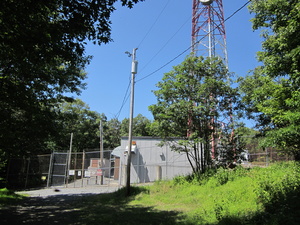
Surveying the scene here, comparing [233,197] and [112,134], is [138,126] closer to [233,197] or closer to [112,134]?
[112,134]

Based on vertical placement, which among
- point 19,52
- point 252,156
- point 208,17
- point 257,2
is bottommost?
point 252,156

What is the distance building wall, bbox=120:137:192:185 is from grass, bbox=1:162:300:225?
7.26 metres

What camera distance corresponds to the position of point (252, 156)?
18.5 metres

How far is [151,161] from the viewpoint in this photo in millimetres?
20344

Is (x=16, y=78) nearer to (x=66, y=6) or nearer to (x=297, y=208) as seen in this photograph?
(x=66, y=6)

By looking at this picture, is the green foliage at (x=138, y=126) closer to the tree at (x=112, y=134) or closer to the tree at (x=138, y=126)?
the tree at (x=138, y=126)

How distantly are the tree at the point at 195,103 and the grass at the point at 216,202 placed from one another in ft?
6.67

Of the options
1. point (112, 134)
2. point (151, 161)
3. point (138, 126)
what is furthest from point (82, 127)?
point (151, 161)

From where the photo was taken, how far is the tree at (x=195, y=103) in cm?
1219

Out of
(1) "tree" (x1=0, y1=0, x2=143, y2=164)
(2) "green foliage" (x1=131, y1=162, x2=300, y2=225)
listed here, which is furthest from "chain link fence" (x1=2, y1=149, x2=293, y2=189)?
(1) "tree" (x1=0, y1=0, x2=143, y2=164)

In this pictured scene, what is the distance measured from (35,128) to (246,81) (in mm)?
11696

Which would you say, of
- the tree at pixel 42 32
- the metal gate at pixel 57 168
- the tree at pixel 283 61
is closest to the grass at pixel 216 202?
the tree at pixel 283 61

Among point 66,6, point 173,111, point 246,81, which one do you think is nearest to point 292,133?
point 173,111

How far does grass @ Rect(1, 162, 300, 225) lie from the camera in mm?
5926
